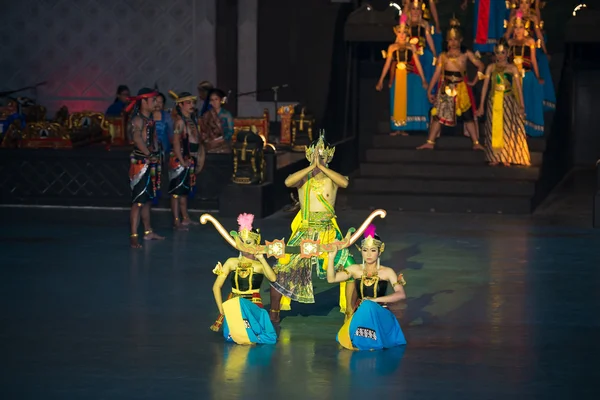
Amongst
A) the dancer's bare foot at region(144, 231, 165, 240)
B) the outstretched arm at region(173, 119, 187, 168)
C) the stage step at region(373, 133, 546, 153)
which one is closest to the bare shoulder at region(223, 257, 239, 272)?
the dancer's bare foot at region(144, 231, 165, 240)

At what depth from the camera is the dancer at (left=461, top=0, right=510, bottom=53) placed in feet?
70.7

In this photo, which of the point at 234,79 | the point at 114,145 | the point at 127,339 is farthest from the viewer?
the point at 234,79

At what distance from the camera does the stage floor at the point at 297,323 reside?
30.6 ft

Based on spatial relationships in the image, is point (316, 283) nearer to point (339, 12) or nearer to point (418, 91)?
point (418, 91)

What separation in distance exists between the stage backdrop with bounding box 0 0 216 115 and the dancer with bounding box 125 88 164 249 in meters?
9.70

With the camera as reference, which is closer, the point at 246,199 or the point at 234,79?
the point at 246,199

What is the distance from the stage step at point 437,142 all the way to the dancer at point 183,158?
397 centimetres

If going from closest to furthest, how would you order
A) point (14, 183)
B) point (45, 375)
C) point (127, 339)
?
1. point (45, 375)
2. point (127, 339)
3. point (14, 183)

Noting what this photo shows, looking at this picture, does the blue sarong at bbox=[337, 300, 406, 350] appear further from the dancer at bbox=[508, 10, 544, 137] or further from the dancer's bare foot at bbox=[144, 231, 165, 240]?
the dancer at bbox=[508, 10, 544, 137]

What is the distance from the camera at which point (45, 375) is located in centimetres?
953

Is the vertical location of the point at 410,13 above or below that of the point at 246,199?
above

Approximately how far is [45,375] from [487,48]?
13.7 meters

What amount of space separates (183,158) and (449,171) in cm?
459

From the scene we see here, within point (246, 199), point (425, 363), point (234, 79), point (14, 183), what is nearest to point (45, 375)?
point (425, 363)
